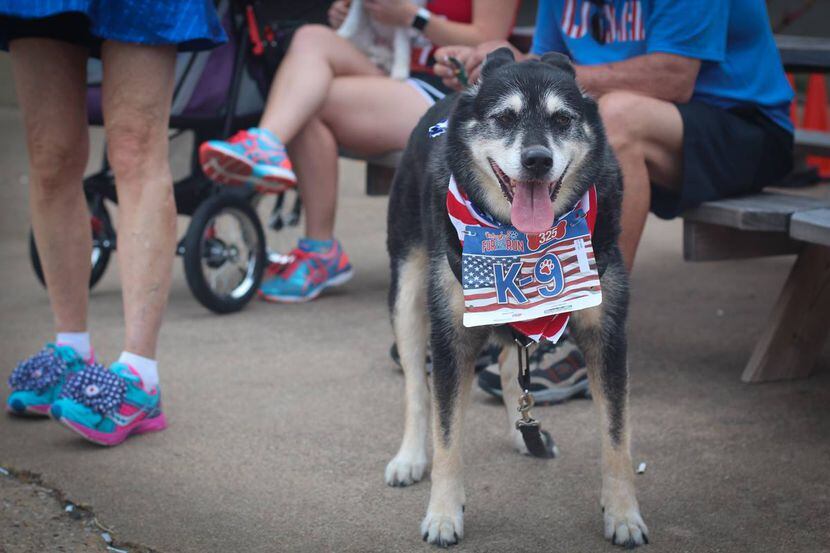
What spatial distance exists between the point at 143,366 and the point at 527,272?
4.43 feet

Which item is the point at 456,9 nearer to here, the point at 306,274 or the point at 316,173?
the point at 316,173

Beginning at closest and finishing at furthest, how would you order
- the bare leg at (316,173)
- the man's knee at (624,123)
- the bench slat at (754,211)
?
the bench slat at (754,211)
the man's knee at (624,123)
the bare leg at (316,173)

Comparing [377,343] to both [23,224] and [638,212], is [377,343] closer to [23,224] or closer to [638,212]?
[638,212]

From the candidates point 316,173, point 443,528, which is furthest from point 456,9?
point 443,528

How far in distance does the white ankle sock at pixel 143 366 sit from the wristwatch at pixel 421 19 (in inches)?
85.6

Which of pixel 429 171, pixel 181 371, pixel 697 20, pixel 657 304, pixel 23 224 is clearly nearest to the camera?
pixel 429 171

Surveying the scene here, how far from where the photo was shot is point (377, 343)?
177 inches

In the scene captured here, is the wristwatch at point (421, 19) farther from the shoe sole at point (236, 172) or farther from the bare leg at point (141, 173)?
the bare leg at point (141, 173)

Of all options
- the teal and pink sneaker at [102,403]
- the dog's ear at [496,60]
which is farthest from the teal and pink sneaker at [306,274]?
the dog's ear at [496,60]

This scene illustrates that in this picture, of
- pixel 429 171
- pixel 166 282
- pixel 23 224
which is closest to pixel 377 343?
pixel 166 282

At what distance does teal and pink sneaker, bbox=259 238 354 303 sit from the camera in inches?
203

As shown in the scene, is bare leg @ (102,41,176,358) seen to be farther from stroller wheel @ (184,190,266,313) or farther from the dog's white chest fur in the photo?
the dog's white chest fur

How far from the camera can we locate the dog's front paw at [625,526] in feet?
8.40

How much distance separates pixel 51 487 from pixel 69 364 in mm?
593
